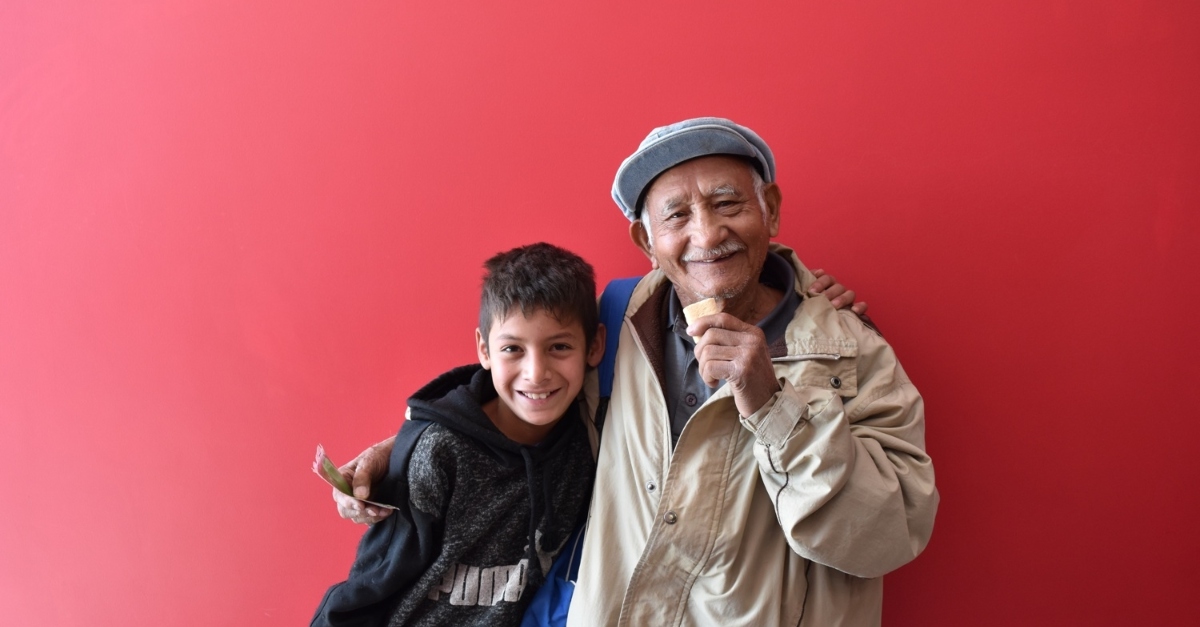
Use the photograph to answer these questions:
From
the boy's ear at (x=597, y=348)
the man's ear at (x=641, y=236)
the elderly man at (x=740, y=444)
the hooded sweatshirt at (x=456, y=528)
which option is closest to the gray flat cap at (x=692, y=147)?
the elderly man at (x=740, y=444)

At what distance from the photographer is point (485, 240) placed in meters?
1.98

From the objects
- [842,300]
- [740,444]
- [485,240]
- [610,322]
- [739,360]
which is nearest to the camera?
[739,360]

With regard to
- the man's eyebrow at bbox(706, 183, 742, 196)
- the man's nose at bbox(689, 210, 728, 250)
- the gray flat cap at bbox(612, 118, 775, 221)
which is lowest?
the man's nose at bbox(689, 210, 728, 250)

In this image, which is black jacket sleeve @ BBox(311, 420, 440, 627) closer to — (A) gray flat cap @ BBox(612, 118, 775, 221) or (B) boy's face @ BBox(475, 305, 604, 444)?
(B) boy's face @ BBox(475, 305, 604, 444)

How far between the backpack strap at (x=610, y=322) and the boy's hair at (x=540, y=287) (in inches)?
2.1

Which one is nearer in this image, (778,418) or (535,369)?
(778,418)

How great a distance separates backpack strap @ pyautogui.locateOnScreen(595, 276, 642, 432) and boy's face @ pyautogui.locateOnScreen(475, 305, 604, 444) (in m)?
0.09

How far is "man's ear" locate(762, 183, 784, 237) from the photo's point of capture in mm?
1646

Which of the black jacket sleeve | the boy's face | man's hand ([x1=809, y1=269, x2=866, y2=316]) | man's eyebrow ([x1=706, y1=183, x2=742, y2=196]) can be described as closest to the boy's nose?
the boy's face

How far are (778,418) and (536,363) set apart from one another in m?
0.52

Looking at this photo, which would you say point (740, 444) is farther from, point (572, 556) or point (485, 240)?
point (485, 240)

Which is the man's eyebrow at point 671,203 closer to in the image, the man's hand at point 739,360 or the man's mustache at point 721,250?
the man's mustache at point 721,250

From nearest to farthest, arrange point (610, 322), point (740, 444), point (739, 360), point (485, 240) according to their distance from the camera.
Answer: point (739, 360) < point (740, 444) < point (610, 322) < point (485, 240)

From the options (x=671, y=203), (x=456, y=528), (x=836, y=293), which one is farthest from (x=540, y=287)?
(x=836, y=293)
